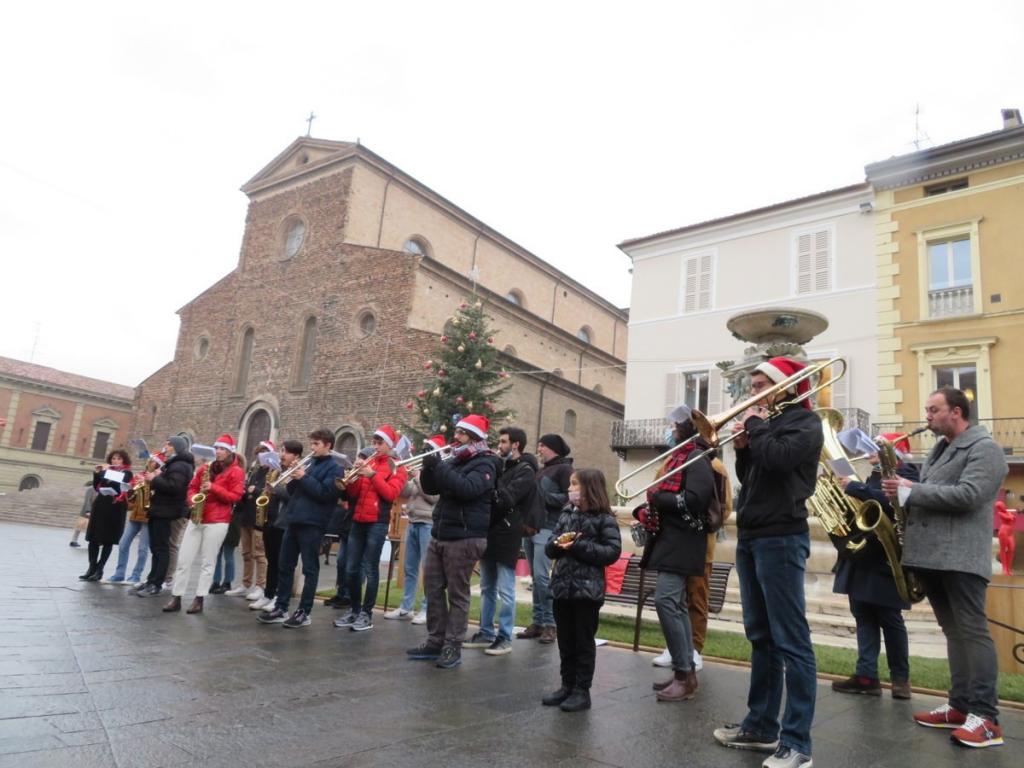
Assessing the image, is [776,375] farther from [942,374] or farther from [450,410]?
[942,374]

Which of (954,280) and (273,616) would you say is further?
(954,280)

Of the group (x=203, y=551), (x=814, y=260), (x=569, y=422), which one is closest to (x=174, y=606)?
(x=203, y=551)

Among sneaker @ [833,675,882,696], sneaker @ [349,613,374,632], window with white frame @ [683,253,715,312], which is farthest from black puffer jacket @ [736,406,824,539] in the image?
window with white frame @ [683,253,715,312]

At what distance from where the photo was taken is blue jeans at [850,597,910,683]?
17.2 feet

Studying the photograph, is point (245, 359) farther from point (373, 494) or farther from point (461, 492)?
point (461, 492)

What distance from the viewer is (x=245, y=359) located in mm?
33625

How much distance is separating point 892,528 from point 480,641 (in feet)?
12.3

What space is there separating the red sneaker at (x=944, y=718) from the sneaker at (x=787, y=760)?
1.50 m

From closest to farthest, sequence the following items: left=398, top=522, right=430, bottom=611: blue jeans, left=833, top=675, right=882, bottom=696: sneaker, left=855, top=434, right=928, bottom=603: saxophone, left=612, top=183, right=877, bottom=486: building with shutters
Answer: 1. left=855, top=434, right=928, bottom=603: saxophone
2. left=833, top=675, right=882, bottom=696: sneaker
3. left=398, top=522, right=430, bottom=611: blue jeans
4. left=612, top=183, right=877, bottom=486: building with shutters

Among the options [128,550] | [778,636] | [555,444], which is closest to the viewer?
[778,636]

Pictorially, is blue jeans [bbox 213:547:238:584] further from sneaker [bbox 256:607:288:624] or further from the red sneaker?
the red sneaker

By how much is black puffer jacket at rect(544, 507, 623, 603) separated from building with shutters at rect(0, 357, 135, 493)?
54.9 m

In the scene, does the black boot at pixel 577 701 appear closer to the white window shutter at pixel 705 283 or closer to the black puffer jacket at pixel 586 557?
the black puffer jacket at pixel 586 557

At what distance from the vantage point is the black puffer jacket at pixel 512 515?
21.1ft
